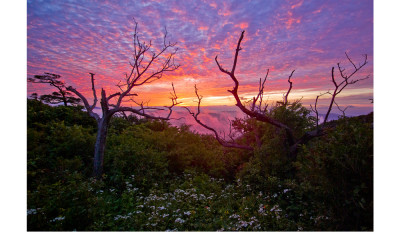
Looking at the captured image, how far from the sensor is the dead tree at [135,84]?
5391 millimetres

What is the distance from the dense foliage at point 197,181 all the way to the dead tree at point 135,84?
0.61m

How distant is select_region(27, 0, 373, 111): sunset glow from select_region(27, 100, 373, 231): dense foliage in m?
1.39

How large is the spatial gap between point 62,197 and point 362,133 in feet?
15.1

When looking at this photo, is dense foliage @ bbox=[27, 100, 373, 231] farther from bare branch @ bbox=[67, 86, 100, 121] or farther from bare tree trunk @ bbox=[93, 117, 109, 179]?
bare branch @ bbox=[67, 86, 100, 121]

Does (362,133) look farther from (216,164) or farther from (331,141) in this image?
(216,164)

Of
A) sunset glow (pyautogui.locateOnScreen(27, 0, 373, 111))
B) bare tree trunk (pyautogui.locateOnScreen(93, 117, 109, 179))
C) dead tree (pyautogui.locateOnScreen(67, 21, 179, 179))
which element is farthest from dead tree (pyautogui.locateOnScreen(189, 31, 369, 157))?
bare tree trunk (pyautogui.locateOnScreen(93, 117, 109, 179))

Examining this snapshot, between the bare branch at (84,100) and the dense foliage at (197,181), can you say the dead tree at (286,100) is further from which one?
the bare branch at (84,100)

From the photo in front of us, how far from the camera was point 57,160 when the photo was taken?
5.18m

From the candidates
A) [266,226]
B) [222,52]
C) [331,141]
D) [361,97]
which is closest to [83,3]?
[222,52]

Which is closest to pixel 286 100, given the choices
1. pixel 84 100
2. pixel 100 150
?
pixel 100 150

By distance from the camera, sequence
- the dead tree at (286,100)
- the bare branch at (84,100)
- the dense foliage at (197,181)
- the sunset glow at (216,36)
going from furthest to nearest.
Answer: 1. the bare branch at (84,100)
2. the dead tree at (286,100)
3. the sunset glow at (216,36)
4. the dense foliage at (197,181)

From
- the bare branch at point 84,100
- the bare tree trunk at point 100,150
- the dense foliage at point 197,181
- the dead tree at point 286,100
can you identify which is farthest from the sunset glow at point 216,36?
the dense foliage at point 197,181

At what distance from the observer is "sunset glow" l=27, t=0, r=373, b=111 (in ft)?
13.3

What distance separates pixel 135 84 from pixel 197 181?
313 centimetres
